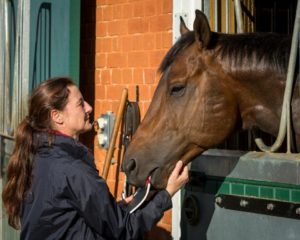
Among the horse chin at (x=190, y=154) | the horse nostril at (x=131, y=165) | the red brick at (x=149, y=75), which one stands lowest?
the horse nostril at (x=131, y=165)

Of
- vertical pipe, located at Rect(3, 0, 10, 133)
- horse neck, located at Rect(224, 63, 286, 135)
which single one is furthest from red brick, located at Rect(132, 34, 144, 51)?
horse neck, located at Rect(224, 63, 286, 135)

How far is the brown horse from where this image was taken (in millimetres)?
2768

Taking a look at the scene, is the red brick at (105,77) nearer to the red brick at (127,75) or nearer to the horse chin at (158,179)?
the red brick at (127,75)

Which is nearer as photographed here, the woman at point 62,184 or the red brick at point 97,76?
the woman at point 62,184

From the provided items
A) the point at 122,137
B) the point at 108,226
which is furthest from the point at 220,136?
the point at 122,137

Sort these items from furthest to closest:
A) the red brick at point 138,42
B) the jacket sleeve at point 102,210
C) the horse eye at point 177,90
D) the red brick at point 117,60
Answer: the red brick at point 117,60 < the red brick at point 138,42 < the horse eye at point 177,90 < the jacket sleeve at point 102,210

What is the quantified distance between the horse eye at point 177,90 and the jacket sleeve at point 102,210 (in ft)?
1.96

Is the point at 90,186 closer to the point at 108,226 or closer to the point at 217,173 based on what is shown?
the point at 108,226

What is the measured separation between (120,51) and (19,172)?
6.44 feet

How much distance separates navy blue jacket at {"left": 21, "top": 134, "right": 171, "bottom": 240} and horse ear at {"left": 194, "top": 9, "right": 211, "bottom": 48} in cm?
76

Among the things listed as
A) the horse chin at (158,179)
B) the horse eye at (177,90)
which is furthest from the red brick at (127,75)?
the horse chin at (158,179)

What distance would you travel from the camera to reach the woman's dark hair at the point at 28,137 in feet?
8.55

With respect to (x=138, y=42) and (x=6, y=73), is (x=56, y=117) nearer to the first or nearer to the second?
(x=138, y=42)

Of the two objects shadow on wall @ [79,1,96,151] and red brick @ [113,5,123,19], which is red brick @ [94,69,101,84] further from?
red brick @ [113,5,123,19]
